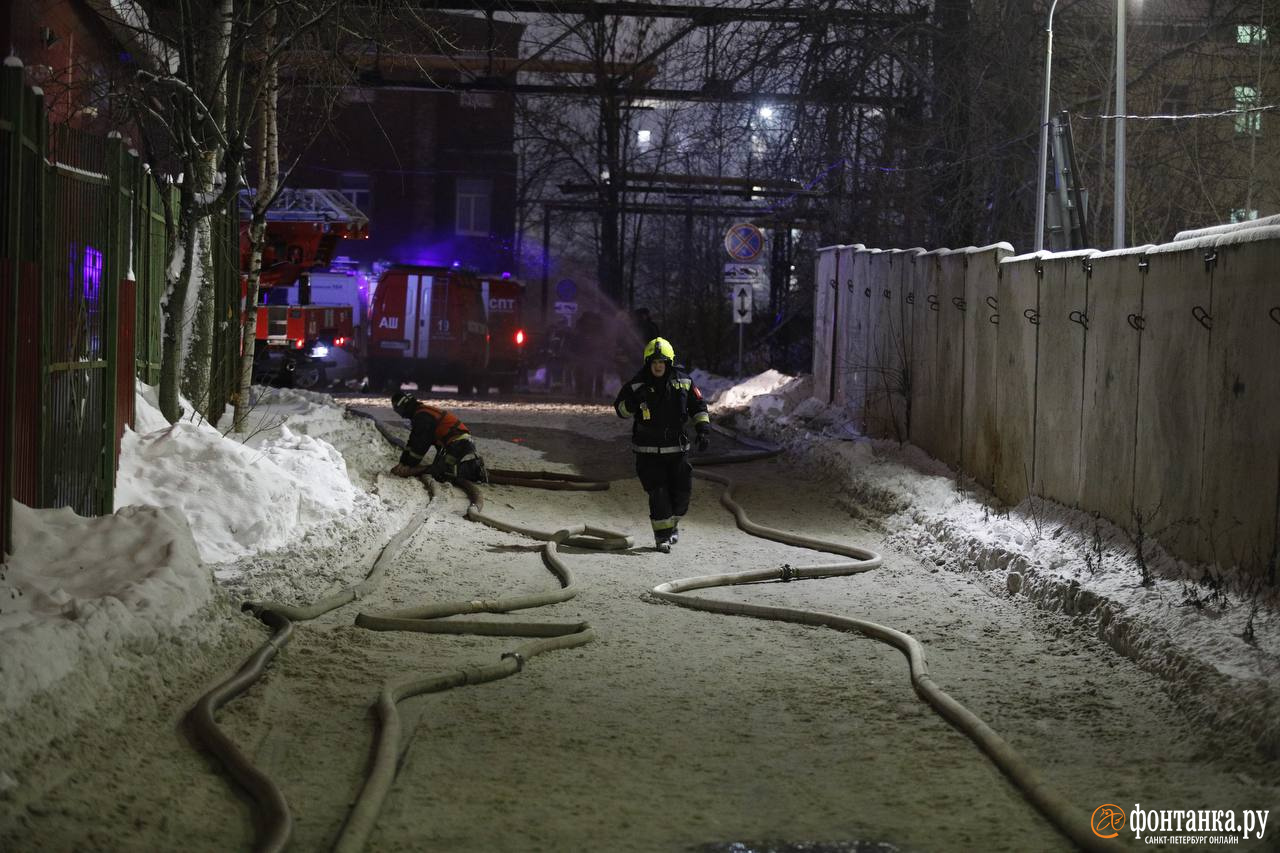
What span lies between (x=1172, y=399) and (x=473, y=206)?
53170 millimetres

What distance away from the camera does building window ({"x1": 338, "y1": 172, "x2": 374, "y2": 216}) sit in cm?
5834

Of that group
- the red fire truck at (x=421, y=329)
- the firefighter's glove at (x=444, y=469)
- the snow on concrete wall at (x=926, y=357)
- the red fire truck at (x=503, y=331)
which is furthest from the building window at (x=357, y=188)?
the firefighter's glove at (x=444, y=469)

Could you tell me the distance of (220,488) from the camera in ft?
35.1

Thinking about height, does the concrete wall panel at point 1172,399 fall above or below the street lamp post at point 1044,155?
below

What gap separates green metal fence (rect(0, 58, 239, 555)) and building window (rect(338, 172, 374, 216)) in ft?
156

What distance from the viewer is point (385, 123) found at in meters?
59.1

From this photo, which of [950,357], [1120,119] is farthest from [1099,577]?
[1120,119]

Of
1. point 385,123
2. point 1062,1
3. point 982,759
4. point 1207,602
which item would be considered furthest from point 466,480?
point 385,123

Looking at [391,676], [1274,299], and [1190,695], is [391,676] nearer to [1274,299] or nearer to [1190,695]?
[1190,695]

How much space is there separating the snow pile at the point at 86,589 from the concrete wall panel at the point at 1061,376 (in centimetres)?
674

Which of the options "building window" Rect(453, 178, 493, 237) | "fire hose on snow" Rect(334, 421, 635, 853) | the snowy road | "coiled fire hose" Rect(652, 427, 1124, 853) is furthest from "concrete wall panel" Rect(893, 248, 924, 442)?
"building window" Rect(453, 178, 493, 237)

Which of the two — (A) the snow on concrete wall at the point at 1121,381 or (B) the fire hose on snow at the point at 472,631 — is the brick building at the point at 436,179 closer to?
(A) the snow on concrete wall at the point at 1121,381

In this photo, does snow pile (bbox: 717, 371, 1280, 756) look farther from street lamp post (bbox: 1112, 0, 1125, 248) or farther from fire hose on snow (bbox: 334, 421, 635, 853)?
street lamp post (bbox: 1112, 0, 1125, 248)

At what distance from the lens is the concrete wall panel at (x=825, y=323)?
22.5m
